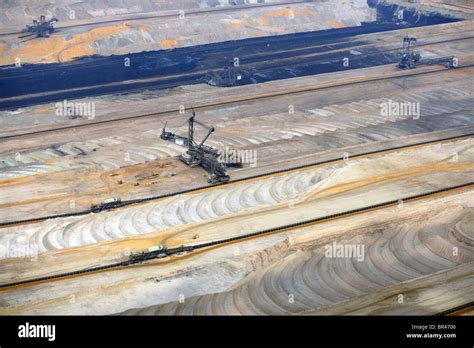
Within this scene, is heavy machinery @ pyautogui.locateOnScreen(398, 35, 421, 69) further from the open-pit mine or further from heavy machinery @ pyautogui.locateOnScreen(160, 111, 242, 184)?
heavy machinery @ pyautogui.locateOnScreen(160, 111, 242, 184)

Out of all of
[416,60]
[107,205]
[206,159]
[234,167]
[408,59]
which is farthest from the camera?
[416,60]

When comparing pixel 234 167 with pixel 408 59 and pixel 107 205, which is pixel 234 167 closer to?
pixel 107 205

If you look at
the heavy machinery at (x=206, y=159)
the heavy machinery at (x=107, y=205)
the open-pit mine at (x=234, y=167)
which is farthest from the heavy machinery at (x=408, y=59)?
the heavy machinery at (x=107, y=205)

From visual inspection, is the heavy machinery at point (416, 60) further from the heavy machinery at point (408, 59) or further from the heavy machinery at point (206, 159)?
the heavy machinery at point (206, 159)

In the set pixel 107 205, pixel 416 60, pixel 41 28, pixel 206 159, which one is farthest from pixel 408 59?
pixel 41 28

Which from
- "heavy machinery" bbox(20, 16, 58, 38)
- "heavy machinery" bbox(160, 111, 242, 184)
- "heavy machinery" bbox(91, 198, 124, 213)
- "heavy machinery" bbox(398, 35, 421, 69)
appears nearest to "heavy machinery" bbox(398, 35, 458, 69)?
"heavy machinery" bbox(398, 35, 421, 69)

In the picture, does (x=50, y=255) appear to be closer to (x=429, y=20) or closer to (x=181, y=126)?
(x=181, y=126)

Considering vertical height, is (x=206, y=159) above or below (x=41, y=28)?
below
